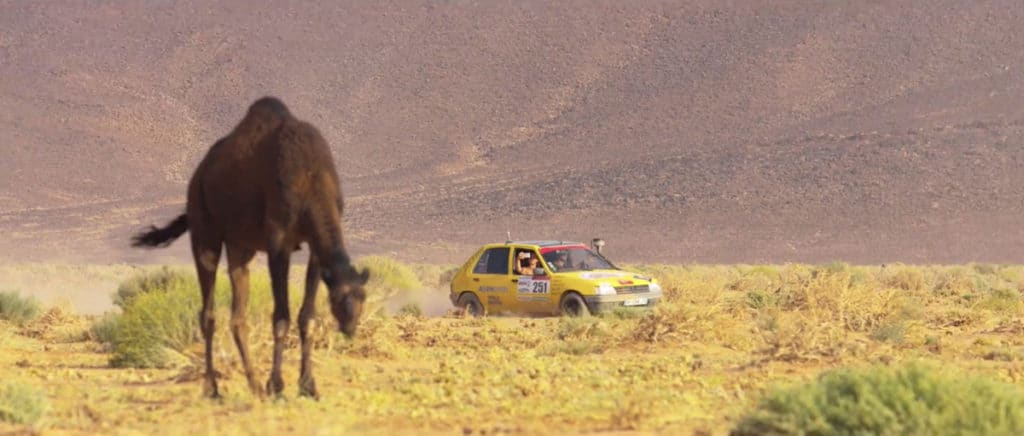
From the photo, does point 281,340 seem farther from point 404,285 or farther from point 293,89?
point 293,89

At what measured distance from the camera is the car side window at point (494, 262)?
952 inches

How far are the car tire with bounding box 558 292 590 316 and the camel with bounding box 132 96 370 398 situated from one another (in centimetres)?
1159

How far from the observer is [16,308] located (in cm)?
2538

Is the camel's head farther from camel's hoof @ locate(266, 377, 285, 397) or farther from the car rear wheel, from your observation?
the car rear wheel

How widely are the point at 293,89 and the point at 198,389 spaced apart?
84383 mm

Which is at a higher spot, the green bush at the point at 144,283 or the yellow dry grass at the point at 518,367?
the green bush at the point at 144,283

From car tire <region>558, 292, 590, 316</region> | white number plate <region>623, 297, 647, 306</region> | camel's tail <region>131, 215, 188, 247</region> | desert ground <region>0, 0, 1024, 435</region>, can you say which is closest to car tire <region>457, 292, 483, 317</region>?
desert ground <region>0, 0, 1024, 435</region>

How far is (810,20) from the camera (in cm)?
9856

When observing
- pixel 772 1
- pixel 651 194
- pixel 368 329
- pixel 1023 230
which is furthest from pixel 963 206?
pixel 368 329

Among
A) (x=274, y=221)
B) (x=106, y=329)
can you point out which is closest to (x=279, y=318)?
(x=274, y=221)

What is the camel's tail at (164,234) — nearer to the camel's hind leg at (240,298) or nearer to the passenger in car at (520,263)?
the camel's hind leg at (240,298)

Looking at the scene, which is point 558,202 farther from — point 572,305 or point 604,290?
point 604,290

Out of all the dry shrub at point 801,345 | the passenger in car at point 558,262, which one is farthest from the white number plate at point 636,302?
the dry shrub at point 801,345

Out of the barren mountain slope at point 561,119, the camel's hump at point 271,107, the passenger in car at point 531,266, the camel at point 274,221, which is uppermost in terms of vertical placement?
the barren mountain slope at point 561,119
